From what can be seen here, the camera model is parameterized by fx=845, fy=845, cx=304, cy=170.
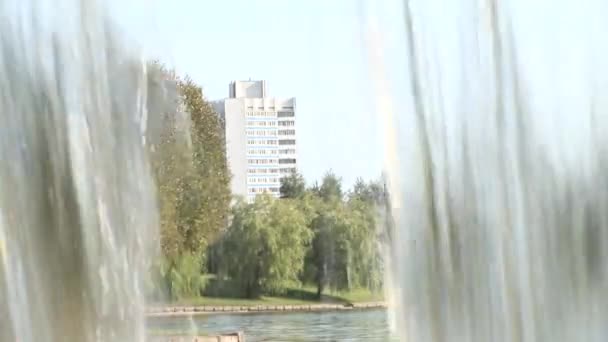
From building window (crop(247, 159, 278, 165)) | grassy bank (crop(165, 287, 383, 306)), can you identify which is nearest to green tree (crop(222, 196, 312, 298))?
grassy bank (crop(165, 287, 383, 306))

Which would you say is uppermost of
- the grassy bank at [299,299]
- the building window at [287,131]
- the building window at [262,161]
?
the building window at [287,131]

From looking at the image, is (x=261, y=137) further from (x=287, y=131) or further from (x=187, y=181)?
(x=187, y=181)

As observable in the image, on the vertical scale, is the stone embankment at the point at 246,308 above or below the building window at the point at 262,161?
below

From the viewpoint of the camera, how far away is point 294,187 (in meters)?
3.64

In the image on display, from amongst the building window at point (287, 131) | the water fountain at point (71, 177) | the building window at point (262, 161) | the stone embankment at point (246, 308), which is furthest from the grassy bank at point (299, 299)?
the building window at point (287, 131)

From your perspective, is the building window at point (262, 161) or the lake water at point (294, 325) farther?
the building window at point (262, 161)

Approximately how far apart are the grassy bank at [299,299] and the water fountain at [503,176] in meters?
0.16

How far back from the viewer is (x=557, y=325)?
338cm

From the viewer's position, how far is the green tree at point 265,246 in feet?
11.6

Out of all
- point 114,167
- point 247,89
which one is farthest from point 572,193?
point 114,167

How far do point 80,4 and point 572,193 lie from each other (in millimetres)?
2197

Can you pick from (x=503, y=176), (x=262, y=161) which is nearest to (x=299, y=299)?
(x=262, y=161)

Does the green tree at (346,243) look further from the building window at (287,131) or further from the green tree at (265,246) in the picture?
the building window at (287,131)

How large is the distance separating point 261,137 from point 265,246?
49 cm
